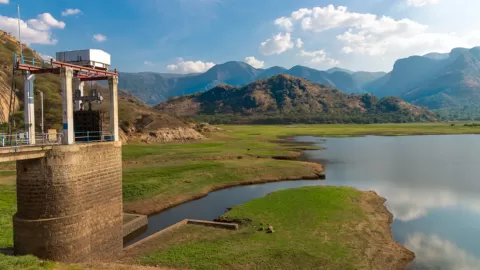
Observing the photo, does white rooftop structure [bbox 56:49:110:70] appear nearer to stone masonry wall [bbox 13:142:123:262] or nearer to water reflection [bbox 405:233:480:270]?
stone masonry wall [bbox 13:142:123:262]

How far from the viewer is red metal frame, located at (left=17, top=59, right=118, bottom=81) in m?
26.3

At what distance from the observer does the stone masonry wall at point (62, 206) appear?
24844mm

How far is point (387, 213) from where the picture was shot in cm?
4356

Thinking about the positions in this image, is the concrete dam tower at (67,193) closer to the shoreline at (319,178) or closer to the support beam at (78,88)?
the support beam at (78,88)

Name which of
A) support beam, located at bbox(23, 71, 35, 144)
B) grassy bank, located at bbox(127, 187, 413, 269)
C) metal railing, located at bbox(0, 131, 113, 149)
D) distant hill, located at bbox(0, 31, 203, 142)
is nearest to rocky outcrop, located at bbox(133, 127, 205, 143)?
distant hill, located at bbox(0, 31, 203, 142)

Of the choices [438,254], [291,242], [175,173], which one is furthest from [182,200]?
[438,254]

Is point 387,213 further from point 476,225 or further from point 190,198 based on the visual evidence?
point 190,198

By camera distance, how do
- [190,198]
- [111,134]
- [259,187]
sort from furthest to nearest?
[259,187] < [190,198] < [111,134]

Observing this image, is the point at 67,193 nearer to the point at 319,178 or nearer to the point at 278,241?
the point at 278,241

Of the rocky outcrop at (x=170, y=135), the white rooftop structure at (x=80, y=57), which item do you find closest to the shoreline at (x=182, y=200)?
the white rooftop structure at (x=80, y=57)

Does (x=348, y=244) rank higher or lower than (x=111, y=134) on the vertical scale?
lower

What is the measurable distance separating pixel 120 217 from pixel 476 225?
4076 cm

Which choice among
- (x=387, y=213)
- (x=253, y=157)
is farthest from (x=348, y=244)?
(x=253, y=157)

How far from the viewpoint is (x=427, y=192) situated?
55.9m
